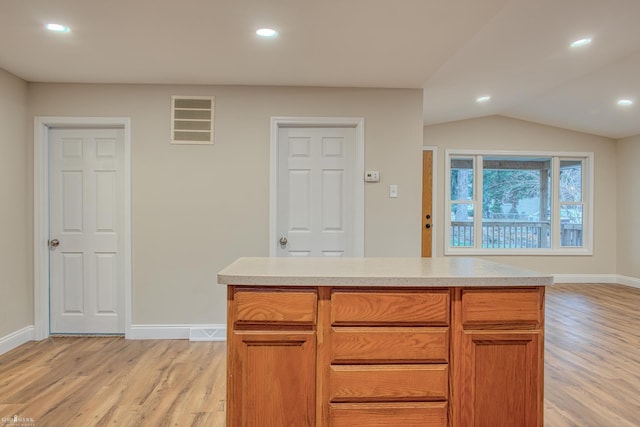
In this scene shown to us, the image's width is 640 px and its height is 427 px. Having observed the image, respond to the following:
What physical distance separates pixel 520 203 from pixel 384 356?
Result: 546 centimetres

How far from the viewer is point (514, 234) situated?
607 cm

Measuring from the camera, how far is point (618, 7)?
250cm

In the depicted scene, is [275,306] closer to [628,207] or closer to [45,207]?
[45,207]

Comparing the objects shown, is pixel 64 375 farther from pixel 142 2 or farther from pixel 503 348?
pixel 503 348

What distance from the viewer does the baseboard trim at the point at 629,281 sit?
5.71 metres

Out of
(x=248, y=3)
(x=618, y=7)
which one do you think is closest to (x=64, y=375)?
(x=248, y=3)

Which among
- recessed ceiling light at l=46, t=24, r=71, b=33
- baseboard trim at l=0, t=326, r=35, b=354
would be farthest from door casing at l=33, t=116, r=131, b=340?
recessed ceiling light at l=46, t=24, r=71, b=33

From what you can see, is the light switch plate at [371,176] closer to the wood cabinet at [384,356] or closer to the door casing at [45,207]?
the wood cabinet at [384,356]

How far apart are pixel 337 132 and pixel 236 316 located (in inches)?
94.5

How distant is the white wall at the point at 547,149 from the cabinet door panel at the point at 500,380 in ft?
14.3

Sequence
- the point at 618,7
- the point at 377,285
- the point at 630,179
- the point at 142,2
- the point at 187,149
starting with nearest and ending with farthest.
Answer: the point at 377,285, the point at 142,2, the point at 618,7, the point at 187,149, the point at 630,179

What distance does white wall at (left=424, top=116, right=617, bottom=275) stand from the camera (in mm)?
5883

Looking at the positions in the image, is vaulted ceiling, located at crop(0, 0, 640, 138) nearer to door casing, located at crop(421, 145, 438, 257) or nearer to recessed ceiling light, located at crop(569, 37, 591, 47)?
recessed ceiling light, located at crop(569, 37, 591, 47)

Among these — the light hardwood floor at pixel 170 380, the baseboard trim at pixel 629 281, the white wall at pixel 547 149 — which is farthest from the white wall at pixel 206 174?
the baseboard trim at pixel 629 281
